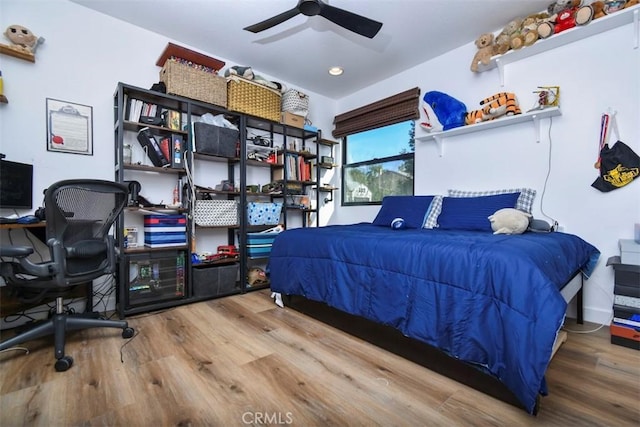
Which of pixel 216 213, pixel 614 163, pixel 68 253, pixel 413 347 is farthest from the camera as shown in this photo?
pixel 216 213

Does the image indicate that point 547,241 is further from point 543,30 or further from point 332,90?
point 332,90

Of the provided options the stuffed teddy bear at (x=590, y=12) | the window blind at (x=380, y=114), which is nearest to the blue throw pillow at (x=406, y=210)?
the window blind at (x=380, y=114)

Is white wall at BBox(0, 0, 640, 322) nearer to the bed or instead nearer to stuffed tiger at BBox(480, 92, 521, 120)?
stuffed tiger at BBox(480, 92, 521, 120)

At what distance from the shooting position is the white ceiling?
228 cm

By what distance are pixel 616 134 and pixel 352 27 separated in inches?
81.9

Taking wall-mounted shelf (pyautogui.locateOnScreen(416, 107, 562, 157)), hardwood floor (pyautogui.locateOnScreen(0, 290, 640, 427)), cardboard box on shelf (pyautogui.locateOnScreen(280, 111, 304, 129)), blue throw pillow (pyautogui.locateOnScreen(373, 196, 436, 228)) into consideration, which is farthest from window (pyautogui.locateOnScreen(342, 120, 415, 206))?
hardwood floor (pyautogui.locateOnScreen(0, 290, 640, 427))

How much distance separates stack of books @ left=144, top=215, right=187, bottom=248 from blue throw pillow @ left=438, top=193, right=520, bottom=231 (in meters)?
2.33

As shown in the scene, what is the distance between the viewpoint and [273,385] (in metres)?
1.34

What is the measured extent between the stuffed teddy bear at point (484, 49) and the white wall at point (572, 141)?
17cm

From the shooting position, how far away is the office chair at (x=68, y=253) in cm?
150

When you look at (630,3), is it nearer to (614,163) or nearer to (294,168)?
(614,163)

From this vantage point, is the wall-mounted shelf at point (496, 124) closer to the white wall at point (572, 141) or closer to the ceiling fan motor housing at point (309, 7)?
the white wall at point (572, 141)

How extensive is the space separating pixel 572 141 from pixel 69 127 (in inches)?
158

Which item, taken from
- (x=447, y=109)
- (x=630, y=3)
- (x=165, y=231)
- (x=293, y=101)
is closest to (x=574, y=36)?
(x=630, y=3)
